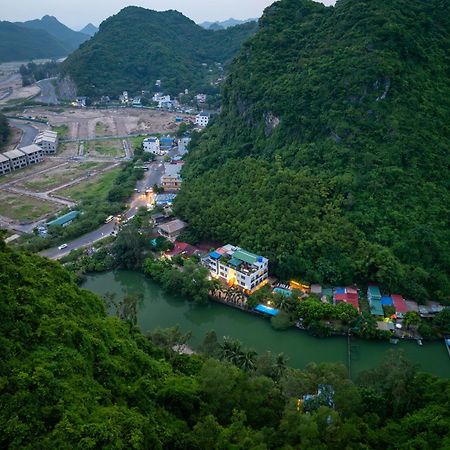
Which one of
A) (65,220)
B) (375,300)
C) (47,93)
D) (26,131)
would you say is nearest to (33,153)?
(26,131)

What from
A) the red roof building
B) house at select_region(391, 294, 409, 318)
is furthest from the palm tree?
the red roof building

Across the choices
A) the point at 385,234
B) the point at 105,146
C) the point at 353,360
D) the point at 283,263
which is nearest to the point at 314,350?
the point at 353,360

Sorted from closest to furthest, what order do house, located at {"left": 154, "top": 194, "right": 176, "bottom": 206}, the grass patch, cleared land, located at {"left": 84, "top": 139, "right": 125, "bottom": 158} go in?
house, located at {"left": 154, "top": 194, "right": 176, "bottom": 206} < the grass patch < cleared land, located at {"left": 84, "top": 139, "right": 125, "bottom": 158}

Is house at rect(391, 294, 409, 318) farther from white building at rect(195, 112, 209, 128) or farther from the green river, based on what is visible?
white building at rect(195, 112, 209, 128)

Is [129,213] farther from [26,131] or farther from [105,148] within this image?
[26,131]

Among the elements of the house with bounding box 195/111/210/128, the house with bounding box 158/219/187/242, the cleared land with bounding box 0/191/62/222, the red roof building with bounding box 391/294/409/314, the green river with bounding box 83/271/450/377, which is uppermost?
the house with bounding box 195/111/210/128

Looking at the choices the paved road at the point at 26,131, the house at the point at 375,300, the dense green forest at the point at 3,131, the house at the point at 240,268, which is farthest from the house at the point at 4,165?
the house at the point at 375,300

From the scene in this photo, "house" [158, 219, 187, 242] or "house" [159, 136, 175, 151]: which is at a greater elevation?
"house" [159, 136, 175, 151]
